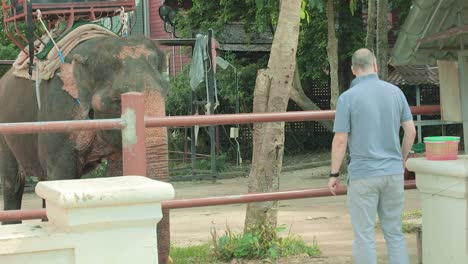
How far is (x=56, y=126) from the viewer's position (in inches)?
188

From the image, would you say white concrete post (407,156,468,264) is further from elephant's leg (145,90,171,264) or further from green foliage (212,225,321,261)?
green foliage (212,225,321,261)

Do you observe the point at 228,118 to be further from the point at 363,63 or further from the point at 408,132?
the point at 408,132

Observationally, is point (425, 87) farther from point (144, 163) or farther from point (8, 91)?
point (144, 163)

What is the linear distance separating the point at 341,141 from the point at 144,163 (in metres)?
1.33

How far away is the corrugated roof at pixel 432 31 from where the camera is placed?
20.9 feet

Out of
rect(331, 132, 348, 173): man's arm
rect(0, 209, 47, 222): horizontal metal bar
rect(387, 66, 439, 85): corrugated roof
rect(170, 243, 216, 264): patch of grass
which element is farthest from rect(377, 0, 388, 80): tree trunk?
rect(0, 209, 47, 222): horizontal metal bar

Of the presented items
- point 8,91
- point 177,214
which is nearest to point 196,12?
point 177,214

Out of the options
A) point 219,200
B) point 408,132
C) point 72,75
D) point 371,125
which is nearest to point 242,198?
point 219,200

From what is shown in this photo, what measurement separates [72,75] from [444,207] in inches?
129

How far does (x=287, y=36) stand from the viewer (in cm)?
737

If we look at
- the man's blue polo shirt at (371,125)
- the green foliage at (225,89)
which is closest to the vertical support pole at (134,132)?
the man's blue polo shirt at (371,125)

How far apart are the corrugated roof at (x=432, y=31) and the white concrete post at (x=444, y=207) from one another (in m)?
1.37

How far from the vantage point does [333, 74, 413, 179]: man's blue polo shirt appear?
197 inches

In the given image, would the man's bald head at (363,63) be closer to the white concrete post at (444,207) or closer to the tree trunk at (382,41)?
the white concrete post at (444,207)
